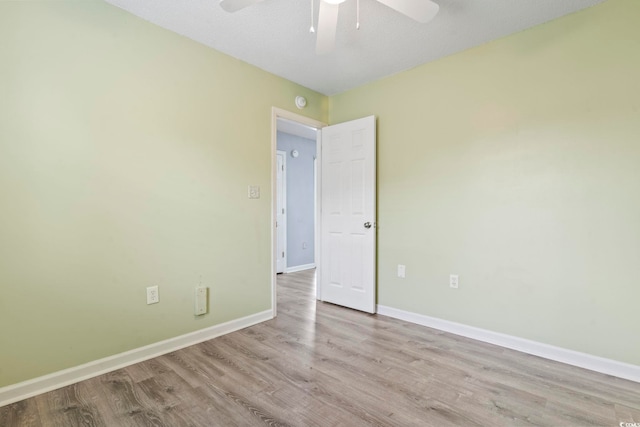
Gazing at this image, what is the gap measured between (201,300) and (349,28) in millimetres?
2416

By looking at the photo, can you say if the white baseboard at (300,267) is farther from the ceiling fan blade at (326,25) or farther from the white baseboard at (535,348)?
the ceiling fan blade at (326,25)

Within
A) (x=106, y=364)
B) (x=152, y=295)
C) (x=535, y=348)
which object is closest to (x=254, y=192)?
(x=152, y=295)

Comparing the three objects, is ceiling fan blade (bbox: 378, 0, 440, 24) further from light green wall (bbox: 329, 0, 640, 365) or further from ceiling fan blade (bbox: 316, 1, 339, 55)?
light green wall (bbox: 329, 0, 640, 365)

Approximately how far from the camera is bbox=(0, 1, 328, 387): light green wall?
170 centimetres

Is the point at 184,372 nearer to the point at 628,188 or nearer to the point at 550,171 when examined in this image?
the point at 550,171

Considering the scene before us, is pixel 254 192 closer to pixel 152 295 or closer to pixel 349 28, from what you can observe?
pixel 152 295

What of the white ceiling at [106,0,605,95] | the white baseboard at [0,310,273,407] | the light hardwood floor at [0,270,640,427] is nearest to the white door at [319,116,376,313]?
the white ceiling at [106,0,605,95]

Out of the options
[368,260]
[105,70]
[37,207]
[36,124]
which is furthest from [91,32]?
[368,260]

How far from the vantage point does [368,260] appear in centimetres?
311

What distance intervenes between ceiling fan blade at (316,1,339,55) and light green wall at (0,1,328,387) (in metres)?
1.12

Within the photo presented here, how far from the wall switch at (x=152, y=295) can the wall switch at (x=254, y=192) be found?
3.58ft

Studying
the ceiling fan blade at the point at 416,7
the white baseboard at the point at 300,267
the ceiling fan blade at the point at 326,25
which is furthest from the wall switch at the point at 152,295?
the white baseboard at the point at 300,267

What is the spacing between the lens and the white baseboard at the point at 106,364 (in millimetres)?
1692

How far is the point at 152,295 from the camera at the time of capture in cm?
220
